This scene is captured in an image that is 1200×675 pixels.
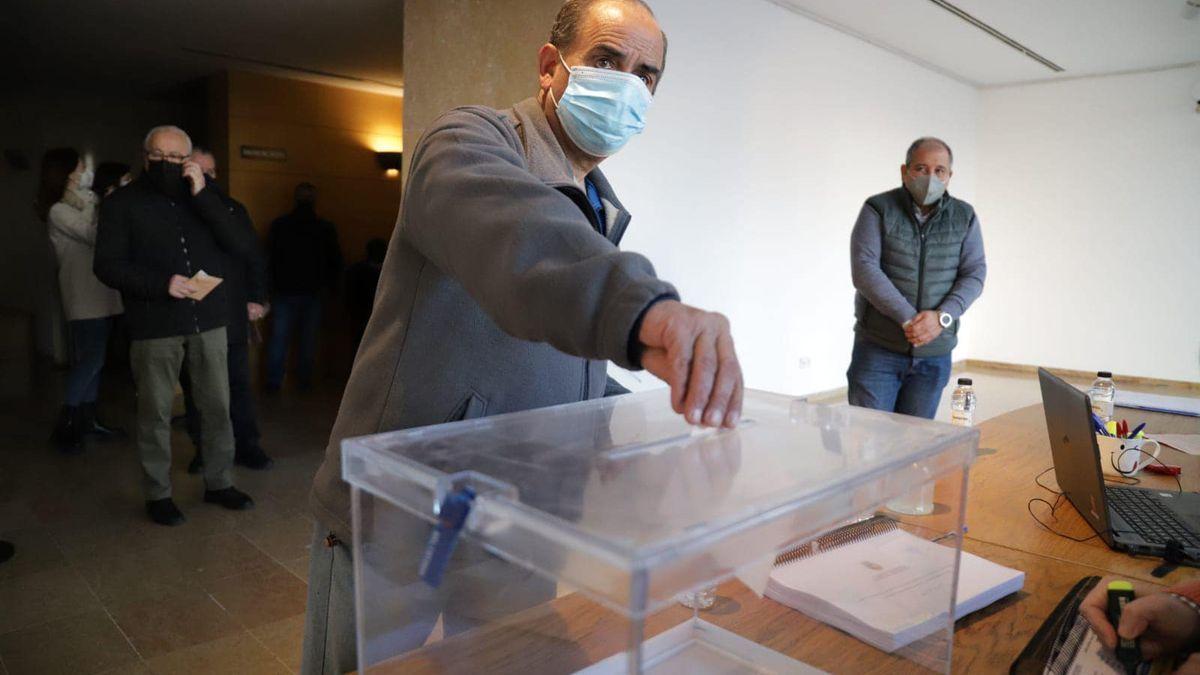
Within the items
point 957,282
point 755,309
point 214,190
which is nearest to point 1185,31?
point 755,309

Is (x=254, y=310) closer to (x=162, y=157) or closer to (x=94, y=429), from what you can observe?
(x=162, y=157)

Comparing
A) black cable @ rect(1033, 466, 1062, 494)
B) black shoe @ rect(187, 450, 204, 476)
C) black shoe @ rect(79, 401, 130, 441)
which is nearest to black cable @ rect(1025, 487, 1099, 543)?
black cable @ rect(1033, 466, 1062, 494)

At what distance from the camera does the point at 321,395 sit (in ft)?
21.0

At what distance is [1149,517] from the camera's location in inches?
59.1

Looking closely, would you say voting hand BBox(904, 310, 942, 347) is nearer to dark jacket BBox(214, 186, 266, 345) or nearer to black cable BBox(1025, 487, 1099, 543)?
black cable BBox(1025, 487, 1099, 543)

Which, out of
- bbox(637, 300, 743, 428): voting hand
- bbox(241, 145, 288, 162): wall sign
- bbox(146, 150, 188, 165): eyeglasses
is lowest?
bbox(637, 300, 743, 428): voting hand

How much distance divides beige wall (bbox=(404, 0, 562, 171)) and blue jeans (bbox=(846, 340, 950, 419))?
81.7 inches

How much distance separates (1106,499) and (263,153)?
6.64 m

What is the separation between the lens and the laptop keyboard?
1.38 metres


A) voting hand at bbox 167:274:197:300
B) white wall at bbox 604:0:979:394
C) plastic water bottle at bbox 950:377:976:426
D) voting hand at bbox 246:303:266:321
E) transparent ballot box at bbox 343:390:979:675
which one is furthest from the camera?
white wall at bbox 604:0:979:394

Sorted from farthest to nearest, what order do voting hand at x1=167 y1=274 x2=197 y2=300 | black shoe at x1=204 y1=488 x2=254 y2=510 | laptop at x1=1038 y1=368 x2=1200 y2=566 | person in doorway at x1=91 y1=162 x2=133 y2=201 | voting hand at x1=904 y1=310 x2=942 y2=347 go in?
person in doorway at x1=91 y1=162 x2=133 y2=201
black shoe at x1=204 y1=488 x2=254 y2=510
voting hand at x1=167 y1=274 x2=197 y2=300
voting hand at x1=904 y1=310 x2=942 y2=347
laptop at x1=1038 y1=368 x2=1200 y2=566

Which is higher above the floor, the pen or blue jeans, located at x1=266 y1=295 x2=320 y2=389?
the pen

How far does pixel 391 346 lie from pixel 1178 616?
1019mm

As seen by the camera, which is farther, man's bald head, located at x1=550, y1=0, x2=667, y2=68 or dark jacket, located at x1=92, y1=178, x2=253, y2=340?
dark jacket, located at x1=92, y1=178, x2=253, y2=340
